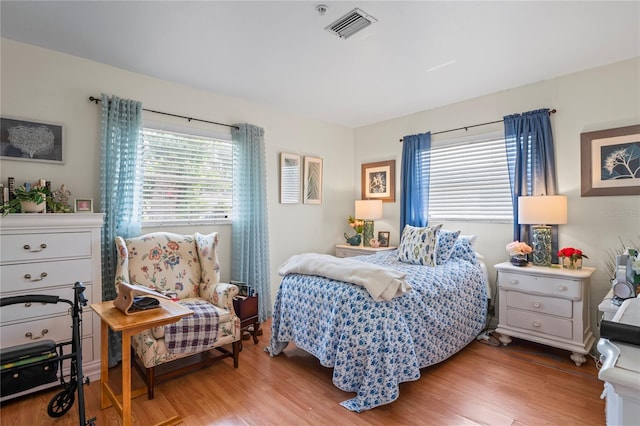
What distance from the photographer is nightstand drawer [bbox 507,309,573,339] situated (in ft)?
9.17

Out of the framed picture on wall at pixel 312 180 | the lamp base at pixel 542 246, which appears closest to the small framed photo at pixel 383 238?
the framed picture on wall at pixel 312 180

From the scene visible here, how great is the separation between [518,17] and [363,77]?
1.32 metres

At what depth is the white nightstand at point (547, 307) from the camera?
8.98 feet

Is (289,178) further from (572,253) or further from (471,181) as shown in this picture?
(572,253)

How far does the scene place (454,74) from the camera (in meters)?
3.12

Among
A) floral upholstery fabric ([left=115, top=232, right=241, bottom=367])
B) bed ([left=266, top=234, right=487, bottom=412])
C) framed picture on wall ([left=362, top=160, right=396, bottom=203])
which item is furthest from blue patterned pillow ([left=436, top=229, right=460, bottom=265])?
floral upholstery fabric ([left=115, top=232, right=241, bottom=367])

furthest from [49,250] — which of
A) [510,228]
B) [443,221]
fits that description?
[510,228]

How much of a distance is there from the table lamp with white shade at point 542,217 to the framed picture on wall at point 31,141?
3.94m

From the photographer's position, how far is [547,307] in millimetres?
2896

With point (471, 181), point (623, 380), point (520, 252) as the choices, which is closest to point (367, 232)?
point (471, 181)

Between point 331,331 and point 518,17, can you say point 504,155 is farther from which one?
point 331,331

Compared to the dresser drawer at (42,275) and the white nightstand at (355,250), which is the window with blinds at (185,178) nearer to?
the dresser drawer at (42,275)

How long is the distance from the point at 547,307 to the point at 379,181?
247cm

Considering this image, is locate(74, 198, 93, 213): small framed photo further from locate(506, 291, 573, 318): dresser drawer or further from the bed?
locate(506, 291, 573, 318): dresser drawer
